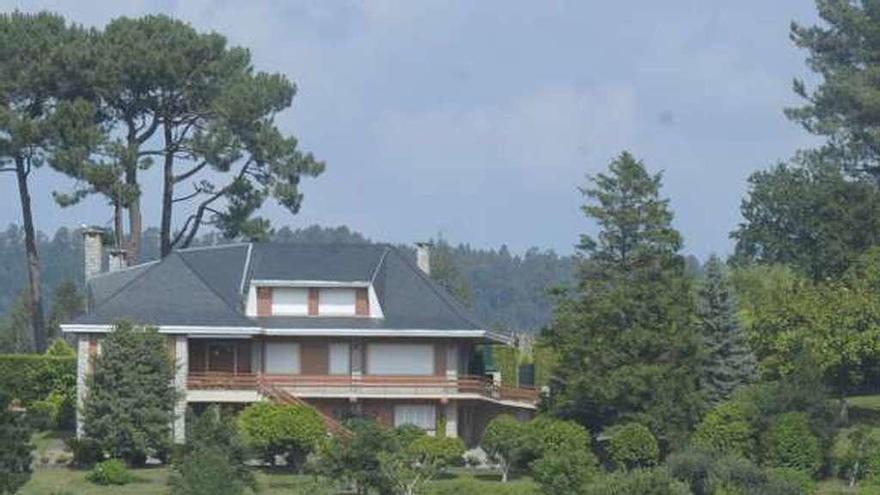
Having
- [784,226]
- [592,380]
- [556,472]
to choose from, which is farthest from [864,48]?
[556,472]

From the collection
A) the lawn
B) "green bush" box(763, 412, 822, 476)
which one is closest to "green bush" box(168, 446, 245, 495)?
the lawn

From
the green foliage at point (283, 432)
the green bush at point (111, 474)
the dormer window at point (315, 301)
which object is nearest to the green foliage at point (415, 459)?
the green foliage at point (283, 432)

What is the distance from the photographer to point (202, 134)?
86.7 metres

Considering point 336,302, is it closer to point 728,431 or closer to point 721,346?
point 721,346

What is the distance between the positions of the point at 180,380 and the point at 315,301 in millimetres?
5778

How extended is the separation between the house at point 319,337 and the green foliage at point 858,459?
1261cm

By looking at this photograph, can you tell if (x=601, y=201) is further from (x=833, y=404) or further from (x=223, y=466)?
(x=223, y=466)

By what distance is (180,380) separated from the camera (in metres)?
71.4

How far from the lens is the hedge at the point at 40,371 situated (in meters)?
75.7

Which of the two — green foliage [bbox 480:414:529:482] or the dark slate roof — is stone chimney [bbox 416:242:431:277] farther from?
green foliage [bbox 480:414:529:482]

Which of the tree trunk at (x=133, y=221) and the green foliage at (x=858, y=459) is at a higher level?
the tree trunk at (x=133, y=221)

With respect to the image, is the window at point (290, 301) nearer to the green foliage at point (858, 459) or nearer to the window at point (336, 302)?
the window at point (336, 302)

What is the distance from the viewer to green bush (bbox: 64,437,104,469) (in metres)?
66.2

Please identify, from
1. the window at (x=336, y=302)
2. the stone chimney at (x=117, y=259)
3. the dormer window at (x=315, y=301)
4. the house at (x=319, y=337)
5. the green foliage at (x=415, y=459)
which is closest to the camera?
the green foliage at (x=415, y=459)
